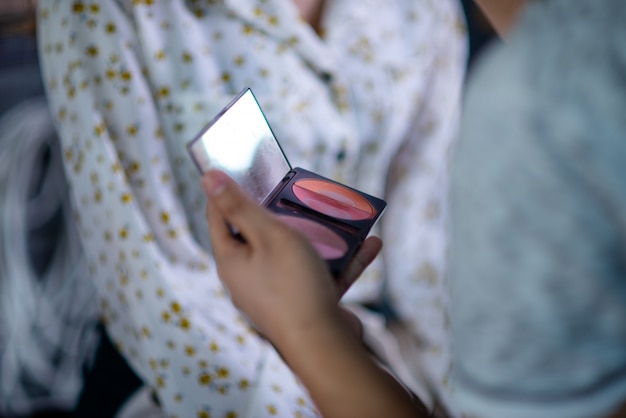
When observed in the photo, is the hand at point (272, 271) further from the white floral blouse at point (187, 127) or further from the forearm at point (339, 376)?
the white floral blouse at point (187, 127)

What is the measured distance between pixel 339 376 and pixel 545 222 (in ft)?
0.58

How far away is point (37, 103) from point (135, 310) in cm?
46

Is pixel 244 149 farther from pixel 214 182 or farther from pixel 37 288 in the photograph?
pixel 37 288

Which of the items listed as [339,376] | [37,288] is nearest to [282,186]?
[339,376]

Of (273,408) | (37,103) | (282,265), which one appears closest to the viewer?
(282,265)

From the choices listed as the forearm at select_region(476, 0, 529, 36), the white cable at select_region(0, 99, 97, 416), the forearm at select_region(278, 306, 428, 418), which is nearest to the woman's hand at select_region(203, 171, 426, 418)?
the forearm at select_region(278, 306, 428, 418)

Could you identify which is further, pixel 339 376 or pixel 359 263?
pixel 359 263

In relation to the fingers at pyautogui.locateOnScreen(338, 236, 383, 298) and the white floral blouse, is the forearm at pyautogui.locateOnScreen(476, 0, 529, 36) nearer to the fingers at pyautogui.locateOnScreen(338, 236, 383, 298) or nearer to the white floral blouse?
the fingers at pyautogui.locateOnScreen(338, 236, 383, 298)

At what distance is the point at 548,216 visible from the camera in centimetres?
26

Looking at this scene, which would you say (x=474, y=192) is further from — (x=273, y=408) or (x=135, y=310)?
(x=135, y=310)

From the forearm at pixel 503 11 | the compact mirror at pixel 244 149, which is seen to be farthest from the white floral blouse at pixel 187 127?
the forearm at pixel 503 11

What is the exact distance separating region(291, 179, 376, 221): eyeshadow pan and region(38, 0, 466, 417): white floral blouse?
8.7 inches

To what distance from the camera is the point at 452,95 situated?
0.85 meters

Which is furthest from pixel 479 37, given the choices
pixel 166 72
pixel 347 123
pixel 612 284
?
pixel 612 284
